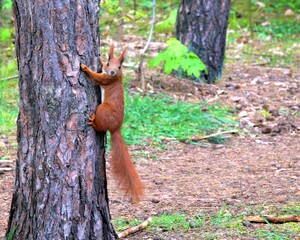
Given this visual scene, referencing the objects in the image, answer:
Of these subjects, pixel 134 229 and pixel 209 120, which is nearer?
pixel 134 229

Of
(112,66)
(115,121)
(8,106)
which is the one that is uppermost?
(112,66)

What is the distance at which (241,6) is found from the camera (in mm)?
10828

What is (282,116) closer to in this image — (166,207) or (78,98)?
(166,207)

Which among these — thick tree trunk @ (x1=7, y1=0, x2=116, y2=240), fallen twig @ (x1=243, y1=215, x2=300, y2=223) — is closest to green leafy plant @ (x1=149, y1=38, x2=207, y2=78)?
fallen twig @ (x1=243, y1=215, x2=300, y2=223)

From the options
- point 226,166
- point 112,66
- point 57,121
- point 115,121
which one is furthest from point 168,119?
point 57,121

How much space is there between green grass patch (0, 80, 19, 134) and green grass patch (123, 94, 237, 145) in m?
1.06

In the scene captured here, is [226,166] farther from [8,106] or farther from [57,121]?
[8,106]

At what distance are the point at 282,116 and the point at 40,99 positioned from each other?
375 centimetres

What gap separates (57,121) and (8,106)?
3383mm

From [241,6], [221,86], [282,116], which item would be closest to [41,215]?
[282,116]

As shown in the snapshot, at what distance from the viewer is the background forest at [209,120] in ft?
11.6

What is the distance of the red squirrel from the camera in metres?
2.87

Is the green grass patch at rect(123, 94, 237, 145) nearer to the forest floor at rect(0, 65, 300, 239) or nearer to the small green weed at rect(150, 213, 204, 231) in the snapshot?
the forest floor at rect(0, 65, 300, 239)

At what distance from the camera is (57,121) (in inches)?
108
